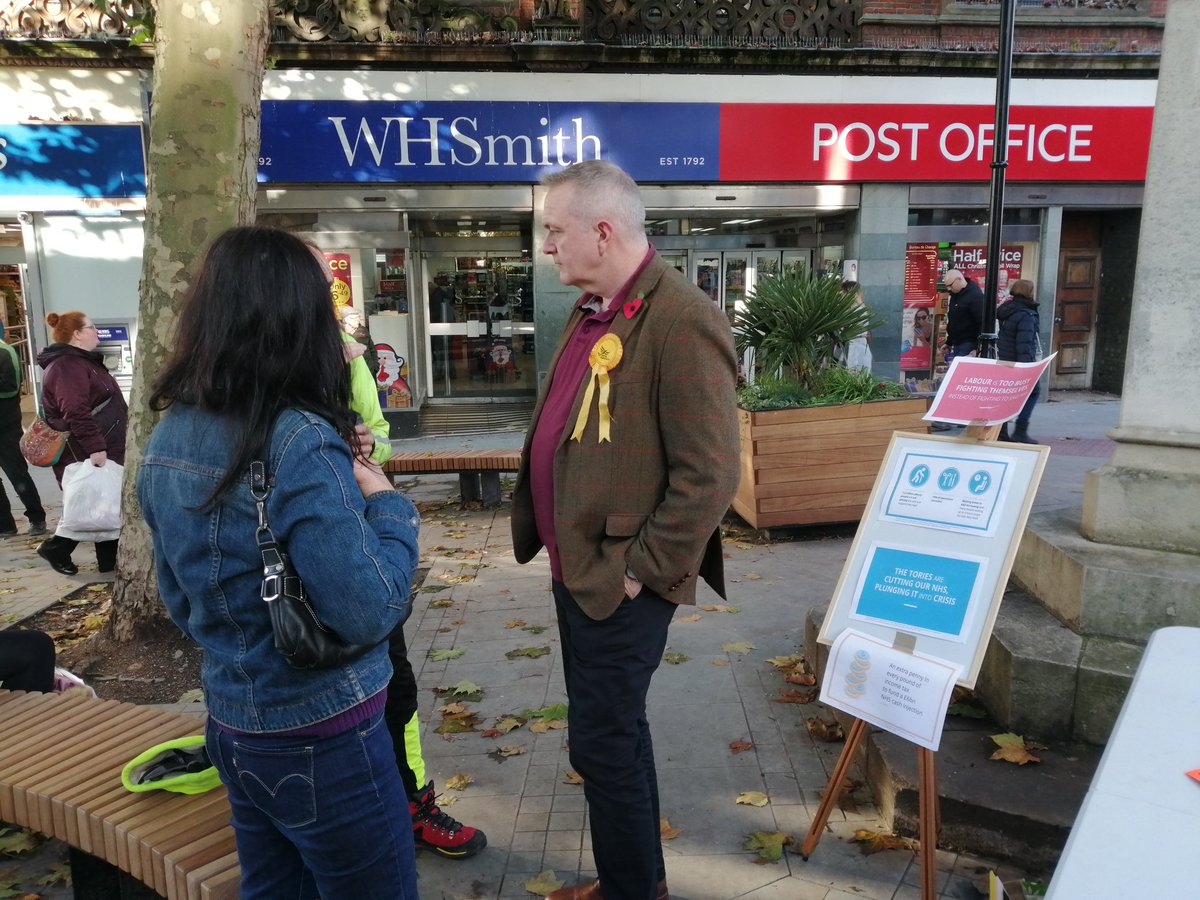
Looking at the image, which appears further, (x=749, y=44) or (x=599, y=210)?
(x=749, y=44)

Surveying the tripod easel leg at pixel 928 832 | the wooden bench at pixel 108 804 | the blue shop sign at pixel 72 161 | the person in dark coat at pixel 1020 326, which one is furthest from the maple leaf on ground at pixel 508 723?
the blue shop sign at pixel 72 161

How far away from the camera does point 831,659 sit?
269 cm

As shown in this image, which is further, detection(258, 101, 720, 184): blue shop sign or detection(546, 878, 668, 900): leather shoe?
detection(258, 101, 720, 184): blue shop sign

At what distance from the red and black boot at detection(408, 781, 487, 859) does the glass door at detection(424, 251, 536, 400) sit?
10214 mm

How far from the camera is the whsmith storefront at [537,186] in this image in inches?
432

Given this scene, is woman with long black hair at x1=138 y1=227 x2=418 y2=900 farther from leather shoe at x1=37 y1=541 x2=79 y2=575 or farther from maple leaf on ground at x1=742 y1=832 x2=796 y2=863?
leather shoe at x1=37 y1=541 x2=79 y2=575

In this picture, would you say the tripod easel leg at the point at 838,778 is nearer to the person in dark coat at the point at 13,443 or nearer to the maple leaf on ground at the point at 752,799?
the maple leaf on ground at the point at 752,799

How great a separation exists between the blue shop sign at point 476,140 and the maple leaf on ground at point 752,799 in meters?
9.46

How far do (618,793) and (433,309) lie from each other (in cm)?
1110

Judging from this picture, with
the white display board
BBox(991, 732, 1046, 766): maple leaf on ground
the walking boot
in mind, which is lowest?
BBox(991, 732, 1046, 766): maple leaf on ground

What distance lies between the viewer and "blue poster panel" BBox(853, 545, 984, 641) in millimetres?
2500

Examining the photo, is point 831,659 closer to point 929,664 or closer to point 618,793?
point 929,664

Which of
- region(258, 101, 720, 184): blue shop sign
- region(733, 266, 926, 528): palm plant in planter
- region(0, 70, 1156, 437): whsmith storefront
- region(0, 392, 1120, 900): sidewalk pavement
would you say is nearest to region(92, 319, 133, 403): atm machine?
region(0, 70, 1156, 437): whsmith storefront

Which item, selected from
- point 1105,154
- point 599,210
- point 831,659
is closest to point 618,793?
point 831,659
